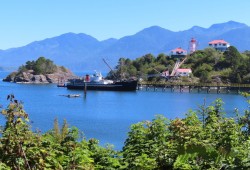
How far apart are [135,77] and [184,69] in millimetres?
14191

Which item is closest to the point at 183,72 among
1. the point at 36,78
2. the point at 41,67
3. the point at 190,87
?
the point at 190,87

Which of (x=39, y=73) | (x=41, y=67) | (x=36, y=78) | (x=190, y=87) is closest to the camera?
(x=190, y=87)

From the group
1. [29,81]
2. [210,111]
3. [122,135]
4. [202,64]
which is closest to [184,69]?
[202,64]

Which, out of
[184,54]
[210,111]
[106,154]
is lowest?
[106,154]

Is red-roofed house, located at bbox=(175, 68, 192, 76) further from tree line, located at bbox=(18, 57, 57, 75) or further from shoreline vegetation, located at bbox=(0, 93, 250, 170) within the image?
shoreline vegetation, located at bbox=(0, 93, 250, 170)

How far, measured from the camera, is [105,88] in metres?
109

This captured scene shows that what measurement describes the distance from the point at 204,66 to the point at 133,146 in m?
115

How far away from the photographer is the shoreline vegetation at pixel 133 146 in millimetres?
4469

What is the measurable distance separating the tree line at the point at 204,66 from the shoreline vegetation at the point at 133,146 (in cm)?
10040

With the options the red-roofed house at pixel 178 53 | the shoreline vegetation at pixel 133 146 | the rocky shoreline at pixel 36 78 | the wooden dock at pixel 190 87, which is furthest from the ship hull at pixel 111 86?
the shoreline vegetation at pixel 133 146

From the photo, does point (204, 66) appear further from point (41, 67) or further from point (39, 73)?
point (39, 73)

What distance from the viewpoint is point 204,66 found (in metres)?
122

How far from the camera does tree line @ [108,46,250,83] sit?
11101cm

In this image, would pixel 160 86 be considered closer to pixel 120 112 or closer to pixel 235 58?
pixel 235 58
